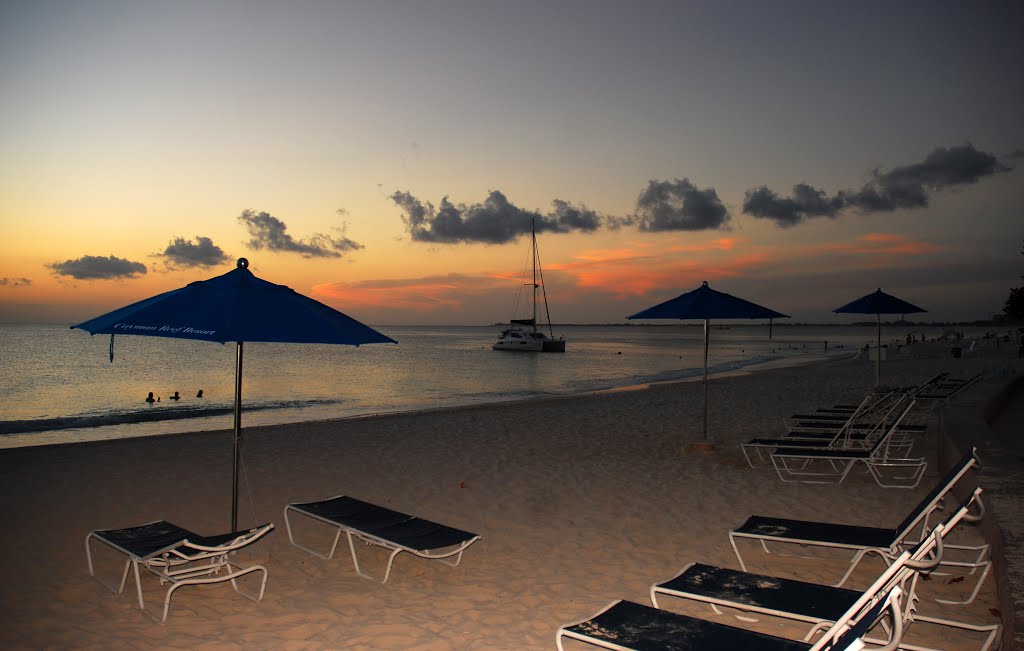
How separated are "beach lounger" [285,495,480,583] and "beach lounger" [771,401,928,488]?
13.3 feet

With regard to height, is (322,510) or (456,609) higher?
(322,510)

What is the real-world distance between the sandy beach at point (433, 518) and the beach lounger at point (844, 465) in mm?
206

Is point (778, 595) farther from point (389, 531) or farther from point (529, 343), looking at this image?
point (529, 343)

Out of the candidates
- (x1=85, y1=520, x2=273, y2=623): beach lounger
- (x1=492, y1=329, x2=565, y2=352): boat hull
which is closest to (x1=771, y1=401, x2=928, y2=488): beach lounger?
(x1=85, y1=520, x2=273, y2=623): beach lounger

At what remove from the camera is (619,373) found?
3612 cm

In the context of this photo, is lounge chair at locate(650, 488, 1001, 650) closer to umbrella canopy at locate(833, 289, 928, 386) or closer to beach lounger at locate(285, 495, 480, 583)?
beach lounger at locate(285, 495, 480, 583)

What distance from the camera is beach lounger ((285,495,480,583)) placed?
405 cm

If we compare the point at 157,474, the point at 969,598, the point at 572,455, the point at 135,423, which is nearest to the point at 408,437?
the point at 572,455

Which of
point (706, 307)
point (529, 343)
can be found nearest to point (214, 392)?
point (706, 307)

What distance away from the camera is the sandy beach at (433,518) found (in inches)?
142

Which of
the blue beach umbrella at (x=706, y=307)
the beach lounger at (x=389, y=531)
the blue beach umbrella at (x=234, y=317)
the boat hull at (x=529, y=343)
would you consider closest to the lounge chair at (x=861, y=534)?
the beach lounger at (x=389, y=531)

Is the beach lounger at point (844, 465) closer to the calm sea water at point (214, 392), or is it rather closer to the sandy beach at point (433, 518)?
the sandy beach at point (433, 518)

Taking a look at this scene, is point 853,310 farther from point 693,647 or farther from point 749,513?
point 693,647

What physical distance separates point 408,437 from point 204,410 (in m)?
11.5
